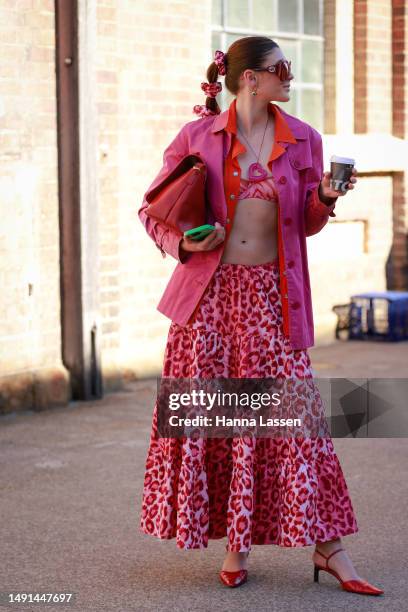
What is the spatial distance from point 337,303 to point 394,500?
19.7ft

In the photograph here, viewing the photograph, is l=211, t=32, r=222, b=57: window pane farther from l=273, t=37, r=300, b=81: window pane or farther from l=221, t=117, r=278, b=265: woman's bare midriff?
l=221, t=117, r=278, b=265: woman's bare midriff

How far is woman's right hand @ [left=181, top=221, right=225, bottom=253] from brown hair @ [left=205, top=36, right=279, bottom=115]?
62 centimetres

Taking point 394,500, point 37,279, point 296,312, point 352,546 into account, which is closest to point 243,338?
point 296,312

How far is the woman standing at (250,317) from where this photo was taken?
A: 5180 mm

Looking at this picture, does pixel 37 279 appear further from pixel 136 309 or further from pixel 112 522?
pixel 112 522

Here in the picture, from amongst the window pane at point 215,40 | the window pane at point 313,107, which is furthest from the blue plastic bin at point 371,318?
the window pane at point 215,40

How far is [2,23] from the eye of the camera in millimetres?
8711

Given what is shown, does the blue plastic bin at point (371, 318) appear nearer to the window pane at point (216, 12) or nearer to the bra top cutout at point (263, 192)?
the window pane at point (216, 12)

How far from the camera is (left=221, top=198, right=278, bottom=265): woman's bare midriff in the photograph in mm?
5211

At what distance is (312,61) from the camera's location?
12.5 m

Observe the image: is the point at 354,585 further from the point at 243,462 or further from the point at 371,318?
the point at 371,318

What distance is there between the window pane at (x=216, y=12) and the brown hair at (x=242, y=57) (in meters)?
6.11

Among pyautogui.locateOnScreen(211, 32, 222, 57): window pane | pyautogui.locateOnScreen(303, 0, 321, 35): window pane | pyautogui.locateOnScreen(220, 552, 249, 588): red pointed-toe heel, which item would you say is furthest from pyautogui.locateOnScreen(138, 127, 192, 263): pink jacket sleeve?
pyautogui.locateOnScreen(303, 0, 321, 35): window pane

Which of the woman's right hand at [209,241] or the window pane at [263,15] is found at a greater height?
the window pane at [263,15]
